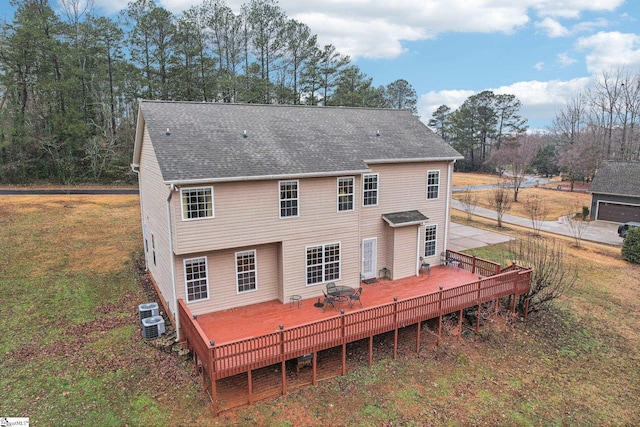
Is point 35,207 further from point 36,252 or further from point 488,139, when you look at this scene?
point 488,139

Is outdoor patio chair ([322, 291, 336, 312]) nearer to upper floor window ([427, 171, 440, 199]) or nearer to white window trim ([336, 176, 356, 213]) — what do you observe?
white window trim ([336, 176, 356, 213])

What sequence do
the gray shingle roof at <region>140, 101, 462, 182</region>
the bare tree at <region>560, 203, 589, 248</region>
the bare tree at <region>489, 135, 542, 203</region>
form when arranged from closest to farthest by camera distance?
the gray shingle roof at <region>140, 101, 462, 182</region>
the bare tree at <region>560, 203, 589, 248</region>
the bare tree at <region>489, 135, 542, 203</region>

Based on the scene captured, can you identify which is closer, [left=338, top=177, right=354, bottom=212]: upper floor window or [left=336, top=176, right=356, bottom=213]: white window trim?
[left=336, top=176, right=356, bottom=213]: white window trim

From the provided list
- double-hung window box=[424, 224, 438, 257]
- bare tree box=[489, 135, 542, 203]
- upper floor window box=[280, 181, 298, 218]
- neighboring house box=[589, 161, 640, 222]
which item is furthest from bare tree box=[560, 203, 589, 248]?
upper floor window box=[280, 181, 298, 218]

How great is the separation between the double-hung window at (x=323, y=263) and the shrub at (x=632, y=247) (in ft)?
67.5

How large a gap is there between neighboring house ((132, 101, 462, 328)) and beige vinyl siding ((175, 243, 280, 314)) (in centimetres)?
4

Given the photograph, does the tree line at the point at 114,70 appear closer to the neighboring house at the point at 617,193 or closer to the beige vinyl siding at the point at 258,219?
the neighboring house at the point at 617,193

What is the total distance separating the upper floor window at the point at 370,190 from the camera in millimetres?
16875

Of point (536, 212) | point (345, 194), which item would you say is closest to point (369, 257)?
point (345, 194)

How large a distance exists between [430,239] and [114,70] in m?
41.2

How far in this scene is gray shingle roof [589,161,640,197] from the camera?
34562mm

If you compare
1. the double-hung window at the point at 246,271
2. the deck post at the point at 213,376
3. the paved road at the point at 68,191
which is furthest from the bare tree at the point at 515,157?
the deck post at the point at 213,376

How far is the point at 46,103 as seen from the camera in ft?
130

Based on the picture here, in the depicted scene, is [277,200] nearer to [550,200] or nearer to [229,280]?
[229,280]
